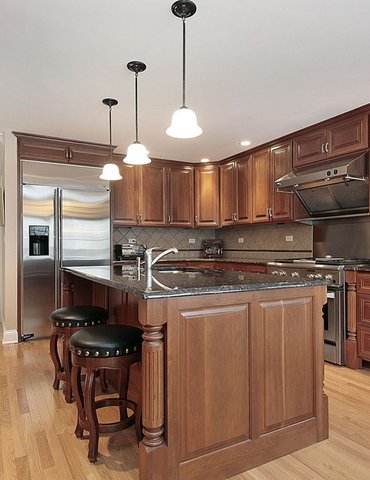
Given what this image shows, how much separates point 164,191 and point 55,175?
5.24 feet

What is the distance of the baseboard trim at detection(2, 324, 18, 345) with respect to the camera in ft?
13.1

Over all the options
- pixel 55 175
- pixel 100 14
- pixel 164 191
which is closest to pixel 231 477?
pixel 100 14

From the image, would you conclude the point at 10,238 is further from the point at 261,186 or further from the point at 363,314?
the point at 363,314

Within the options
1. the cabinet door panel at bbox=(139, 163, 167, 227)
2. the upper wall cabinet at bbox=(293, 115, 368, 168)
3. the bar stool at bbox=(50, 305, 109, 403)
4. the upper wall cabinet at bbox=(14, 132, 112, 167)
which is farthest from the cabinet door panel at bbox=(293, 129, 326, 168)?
the bar stool at bbox=(50, 305, 109, 403)

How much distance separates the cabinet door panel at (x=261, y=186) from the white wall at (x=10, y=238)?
2.95 metres

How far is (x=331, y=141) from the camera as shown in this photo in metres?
3.58

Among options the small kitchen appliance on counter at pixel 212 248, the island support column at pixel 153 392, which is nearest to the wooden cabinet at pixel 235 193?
the small kitchen appliance on counter at pixel 212 248

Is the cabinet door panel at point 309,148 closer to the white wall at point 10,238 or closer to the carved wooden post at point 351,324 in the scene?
the carved wooden post at point 351,324

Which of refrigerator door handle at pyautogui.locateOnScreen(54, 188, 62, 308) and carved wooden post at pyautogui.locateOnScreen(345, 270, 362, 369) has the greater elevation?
refrigerator door handle at pyautogui.locateOnScreen(54, 188, 62, 308)

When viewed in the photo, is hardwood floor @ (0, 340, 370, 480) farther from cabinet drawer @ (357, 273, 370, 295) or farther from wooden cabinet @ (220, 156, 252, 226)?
wooden cabinet @ (220, 156, 252, 226)

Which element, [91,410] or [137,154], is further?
[137,154]

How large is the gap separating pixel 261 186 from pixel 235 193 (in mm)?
558

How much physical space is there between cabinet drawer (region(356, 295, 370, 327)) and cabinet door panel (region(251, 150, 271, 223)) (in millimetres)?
1643

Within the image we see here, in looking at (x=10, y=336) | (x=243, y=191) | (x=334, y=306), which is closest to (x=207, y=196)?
(x=243, y=191)
